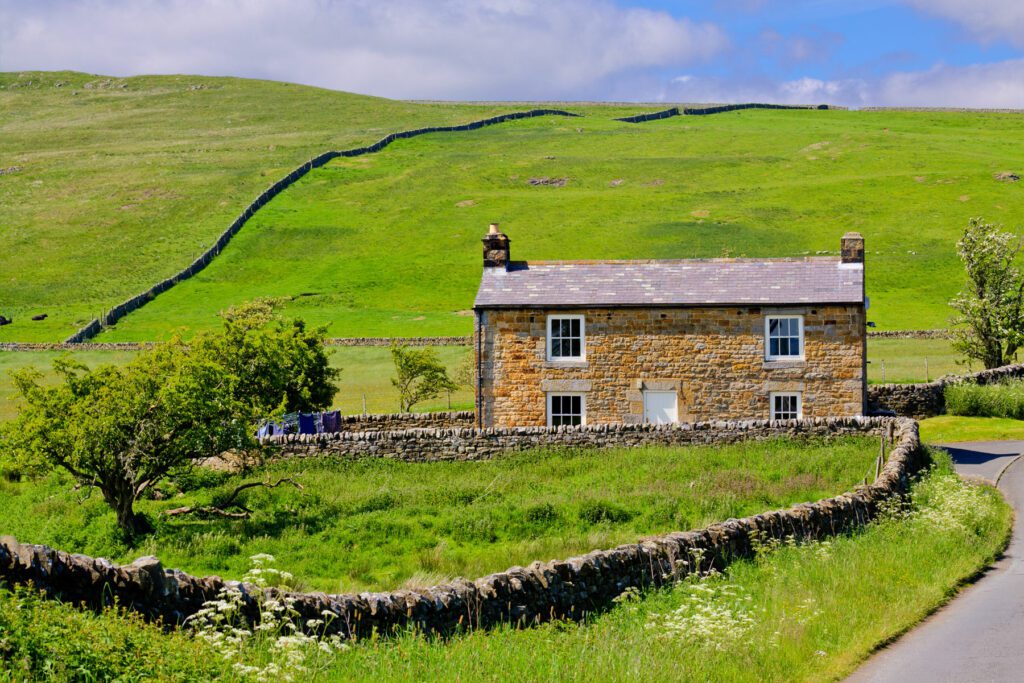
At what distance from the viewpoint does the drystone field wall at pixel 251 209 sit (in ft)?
274

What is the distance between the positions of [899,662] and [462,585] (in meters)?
4.97

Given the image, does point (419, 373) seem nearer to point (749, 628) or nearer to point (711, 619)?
point (711, 619)

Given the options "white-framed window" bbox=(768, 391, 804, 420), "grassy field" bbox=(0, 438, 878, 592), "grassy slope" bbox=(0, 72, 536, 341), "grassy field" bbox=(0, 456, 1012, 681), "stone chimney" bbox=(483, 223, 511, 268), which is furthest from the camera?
"grassy slope" bbox=(0, 72, 536, 341)

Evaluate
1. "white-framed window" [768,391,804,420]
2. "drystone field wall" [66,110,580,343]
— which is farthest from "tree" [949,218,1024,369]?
"drystone field wall" [66,110,580,343]

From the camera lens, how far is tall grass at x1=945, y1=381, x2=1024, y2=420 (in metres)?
42.4

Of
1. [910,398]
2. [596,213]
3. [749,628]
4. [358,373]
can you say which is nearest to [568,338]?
[910,398]

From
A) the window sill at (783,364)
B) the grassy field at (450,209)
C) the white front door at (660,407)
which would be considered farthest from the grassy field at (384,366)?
the window sill at (783,364)

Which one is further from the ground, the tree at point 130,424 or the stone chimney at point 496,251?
Result: the stone chimney at point 496,251

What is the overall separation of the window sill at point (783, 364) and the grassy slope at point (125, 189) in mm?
58187

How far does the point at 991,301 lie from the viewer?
166 ft

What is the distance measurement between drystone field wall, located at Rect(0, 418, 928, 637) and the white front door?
15.8 m

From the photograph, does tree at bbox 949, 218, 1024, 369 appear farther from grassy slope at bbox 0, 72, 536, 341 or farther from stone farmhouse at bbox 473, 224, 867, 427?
grassy slope at bbox 0, 72, 536, 341

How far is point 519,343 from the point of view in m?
36.9

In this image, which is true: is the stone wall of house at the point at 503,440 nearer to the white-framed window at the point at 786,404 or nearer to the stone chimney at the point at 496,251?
the white-framed window at the point at 786,404
